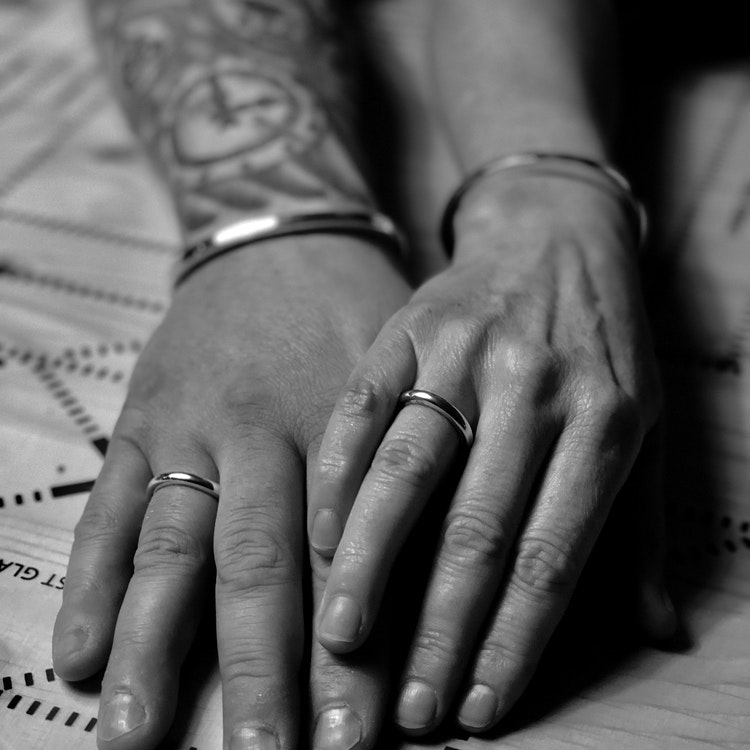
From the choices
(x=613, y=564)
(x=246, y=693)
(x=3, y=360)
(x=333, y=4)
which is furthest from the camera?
(x=333, y=4)

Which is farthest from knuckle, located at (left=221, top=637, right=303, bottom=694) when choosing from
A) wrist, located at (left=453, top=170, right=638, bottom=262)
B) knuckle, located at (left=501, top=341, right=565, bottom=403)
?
wrist, located at (left=453, top=170, right=638, bottom=262)

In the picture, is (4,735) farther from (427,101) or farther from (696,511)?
(427,101)

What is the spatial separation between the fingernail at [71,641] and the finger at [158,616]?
22 mm

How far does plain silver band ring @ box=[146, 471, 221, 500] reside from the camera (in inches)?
23.6

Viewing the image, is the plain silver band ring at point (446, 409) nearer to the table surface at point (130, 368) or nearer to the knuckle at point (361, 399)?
the knuckle at point (361, 399)

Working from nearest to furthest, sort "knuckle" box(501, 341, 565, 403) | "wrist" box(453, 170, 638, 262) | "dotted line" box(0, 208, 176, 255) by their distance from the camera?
"knuckle" box(501, 341, 565, 403), "wrist" box(453, 170, 638, 262), "dotted line" box(0, 208, 176, 255)

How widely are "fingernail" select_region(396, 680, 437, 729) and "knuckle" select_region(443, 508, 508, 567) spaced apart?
73 millimetres

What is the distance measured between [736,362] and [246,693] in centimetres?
55

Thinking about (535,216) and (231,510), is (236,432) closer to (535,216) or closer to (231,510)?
(231,510)

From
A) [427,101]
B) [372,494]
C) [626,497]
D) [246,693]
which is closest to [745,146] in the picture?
[427,101]

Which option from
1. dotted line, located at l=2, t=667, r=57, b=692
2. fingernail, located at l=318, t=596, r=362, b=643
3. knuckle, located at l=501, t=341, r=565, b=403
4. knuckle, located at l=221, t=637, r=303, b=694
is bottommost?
dotted line, located at l=2, t=667, r=57, b=692

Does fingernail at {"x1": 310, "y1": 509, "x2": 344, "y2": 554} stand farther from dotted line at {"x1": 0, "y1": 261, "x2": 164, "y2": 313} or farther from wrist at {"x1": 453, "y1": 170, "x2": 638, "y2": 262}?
dotted line at {"x1": 0, "y1": 261, "x2": 164, "y2": 313}

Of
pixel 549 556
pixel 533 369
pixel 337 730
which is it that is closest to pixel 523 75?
pixel 533 369

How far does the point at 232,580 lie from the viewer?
54 centimetres
